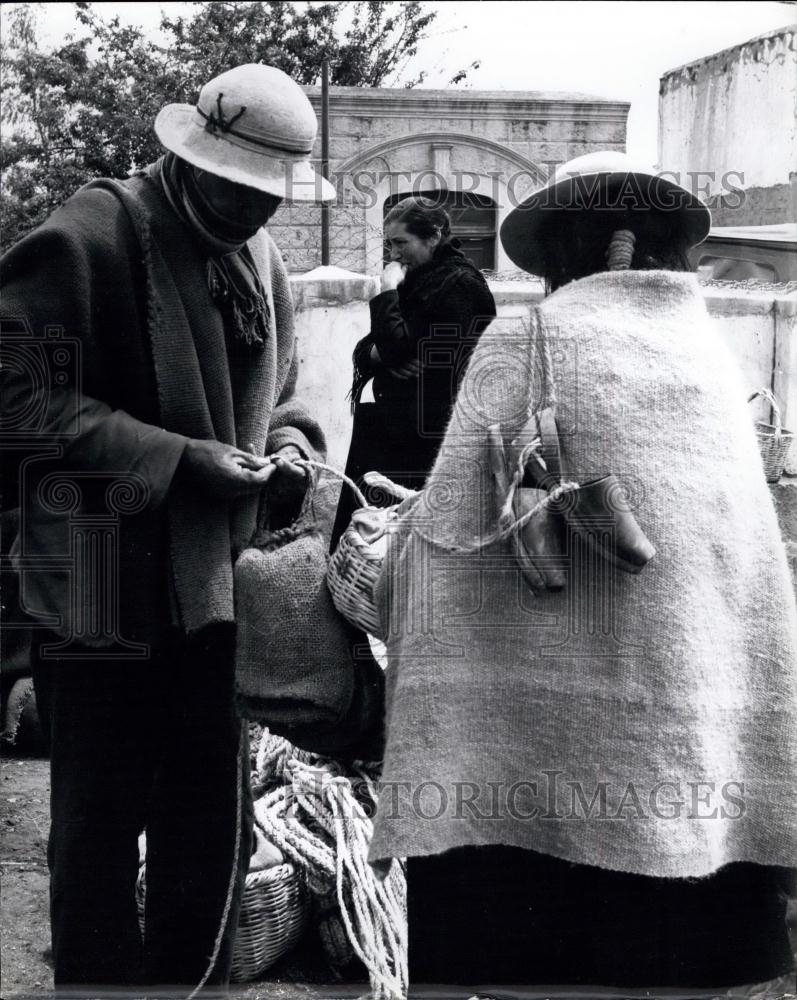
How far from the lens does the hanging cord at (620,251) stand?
223cm

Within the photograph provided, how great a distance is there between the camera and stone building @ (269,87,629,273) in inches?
310

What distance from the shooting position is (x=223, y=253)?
2500 mm

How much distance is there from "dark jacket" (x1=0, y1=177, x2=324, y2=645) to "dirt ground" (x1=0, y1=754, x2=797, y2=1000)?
957 millimetres

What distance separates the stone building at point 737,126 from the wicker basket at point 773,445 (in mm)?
2863

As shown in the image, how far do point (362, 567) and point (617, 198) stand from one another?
859mm

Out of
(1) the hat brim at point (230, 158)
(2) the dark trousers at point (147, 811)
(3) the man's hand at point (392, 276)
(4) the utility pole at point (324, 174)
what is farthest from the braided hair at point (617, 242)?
(4) the utility pole at point (324, 174)

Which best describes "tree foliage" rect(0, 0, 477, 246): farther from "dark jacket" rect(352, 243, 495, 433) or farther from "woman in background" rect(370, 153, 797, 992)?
"woman in background" rect(370, 153, 797, 992)

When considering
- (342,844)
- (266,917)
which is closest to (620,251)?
(342,844)

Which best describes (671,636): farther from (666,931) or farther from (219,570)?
(219,570)

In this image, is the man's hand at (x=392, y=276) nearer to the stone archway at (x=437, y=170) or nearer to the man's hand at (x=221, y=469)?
the man's hand at (x=221, y=469)

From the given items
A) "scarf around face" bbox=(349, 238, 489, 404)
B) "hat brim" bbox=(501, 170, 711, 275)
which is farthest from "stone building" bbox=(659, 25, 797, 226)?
"hat brim" bbox=(501, 170, 711, 275)

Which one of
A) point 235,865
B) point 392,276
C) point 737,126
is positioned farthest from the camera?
point 737,126

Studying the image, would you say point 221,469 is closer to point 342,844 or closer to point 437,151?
point 342,844

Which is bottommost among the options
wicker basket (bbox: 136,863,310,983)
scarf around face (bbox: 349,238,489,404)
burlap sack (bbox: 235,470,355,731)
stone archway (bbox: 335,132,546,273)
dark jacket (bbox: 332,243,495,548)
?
wicker basket (bbox: 136,863,310,983)
